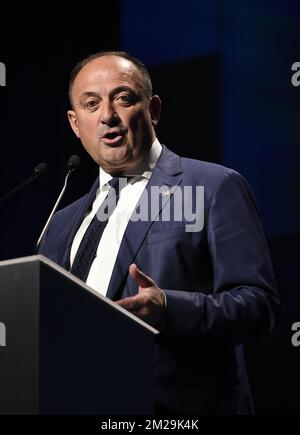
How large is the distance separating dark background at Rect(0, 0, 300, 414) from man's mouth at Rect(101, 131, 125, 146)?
0.44 m

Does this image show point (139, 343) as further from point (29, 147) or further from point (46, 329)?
point (29, 147)

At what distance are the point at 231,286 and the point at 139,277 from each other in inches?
22.2

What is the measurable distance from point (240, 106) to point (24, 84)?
3.15 ft

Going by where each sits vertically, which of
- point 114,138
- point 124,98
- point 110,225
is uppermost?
point 124,98

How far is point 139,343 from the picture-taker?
1513 mm

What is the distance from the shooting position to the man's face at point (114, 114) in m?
2.47

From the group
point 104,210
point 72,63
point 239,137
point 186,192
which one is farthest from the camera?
point 72,63

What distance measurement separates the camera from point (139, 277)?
5.16 ft

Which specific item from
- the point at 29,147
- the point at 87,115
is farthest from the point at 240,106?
the point at 29,147

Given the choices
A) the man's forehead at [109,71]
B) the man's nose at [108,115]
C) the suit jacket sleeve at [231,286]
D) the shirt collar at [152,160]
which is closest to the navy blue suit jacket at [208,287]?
the suit jacket sleeve at [231,286]

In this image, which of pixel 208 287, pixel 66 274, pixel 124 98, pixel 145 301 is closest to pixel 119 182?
pixel 124 98

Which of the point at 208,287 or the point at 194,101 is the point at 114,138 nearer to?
the point at 194,101

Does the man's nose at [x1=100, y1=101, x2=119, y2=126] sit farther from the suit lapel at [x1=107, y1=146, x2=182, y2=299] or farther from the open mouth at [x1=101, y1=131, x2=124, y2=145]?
the suit lapel at [x1=107, y1=146, x2=182, y2=299]

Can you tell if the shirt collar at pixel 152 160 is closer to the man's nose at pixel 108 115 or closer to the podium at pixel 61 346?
the man's nose at pixel 108 115
